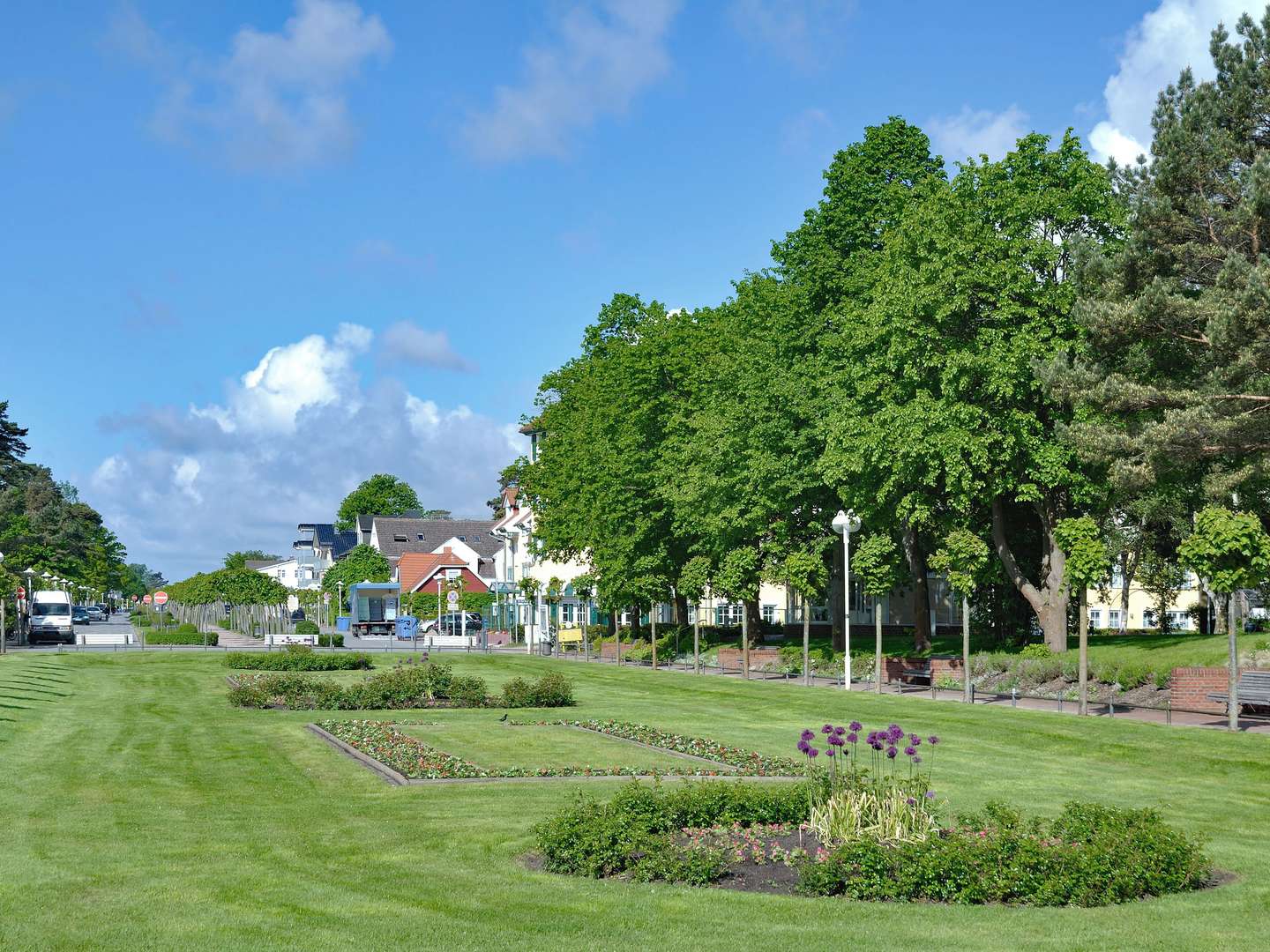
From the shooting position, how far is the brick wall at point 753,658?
4825cm

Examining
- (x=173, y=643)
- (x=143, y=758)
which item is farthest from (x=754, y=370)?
(x=173, y=643)

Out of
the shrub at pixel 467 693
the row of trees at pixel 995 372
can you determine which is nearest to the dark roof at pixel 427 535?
the row of trees at pixel 995 372

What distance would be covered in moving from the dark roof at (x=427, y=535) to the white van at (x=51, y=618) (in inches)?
2634

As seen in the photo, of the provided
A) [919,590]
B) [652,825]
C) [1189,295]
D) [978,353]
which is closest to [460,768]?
[652,825]

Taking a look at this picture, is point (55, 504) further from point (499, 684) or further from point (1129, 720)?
point (1129, 720)

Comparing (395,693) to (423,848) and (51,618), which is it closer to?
(423,848)

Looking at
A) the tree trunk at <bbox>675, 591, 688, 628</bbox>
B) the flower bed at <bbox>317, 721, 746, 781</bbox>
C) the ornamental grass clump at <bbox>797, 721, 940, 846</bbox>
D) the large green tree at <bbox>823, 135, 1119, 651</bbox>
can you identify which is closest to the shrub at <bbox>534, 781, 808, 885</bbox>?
the ornamental grass clump at <bbox>797, 721, 940, 846</bbox>

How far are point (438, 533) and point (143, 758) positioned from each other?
441 feet

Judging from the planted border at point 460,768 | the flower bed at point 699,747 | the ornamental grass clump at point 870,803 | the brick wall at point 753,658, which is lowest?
the brick wall at point 753,658

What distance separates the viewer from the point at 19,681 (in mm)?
38719

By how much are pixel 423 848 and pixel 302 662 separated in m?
35.7

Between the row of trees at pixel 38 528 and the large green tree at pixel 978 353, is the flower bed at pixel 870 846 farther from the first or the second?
the row of trees at pixel 38 528

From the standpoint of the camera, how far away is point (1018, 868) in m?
11.0

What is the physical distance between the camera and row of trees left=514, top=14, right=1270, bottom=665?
1244 inches
